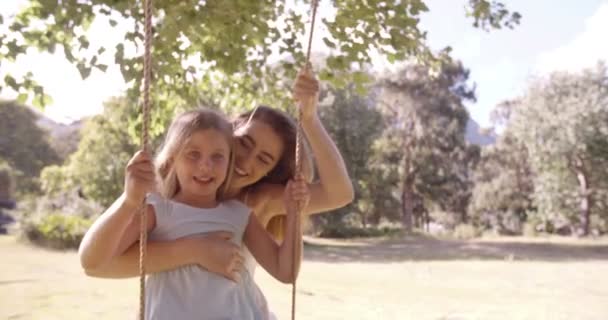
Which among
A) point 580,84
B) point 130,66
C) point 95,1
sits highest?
point 580,84

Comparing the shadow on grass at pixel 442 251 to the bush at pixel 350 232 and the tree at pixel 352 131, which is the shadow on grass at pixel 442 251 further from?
the tree at pixel 352 131

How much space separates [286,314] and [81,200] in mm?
10772

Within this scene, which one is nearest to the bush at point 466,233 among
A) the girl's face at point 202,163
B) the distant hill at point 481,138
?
the distant hill at point 481,138

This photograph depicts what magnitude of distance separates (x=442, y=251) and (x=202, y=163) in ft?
46.8

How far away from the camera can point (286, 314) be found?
602cm

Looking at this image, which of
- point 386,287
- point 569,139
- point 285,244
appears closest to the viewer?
point 285,244

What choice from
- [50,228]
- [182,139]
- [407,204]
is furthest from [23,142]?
[182,139]

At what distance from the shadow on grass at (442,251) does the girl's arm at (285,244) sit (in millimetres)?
11302

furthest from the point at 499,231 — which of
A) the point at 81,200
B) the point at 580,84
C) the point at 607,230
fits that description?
the point at 81,200

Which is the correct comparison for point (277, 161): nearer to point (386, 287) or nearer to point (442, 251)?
point (386, 287)

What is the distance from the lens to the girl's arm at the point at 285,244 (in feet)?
5.16

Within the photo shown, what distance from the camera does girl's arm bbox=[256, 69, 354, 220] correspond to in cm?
182

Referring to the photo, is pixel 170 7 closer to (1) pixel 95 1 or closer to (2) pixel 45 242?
(1) pixel 95 1

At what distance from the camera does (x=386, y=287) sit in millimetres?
8562
